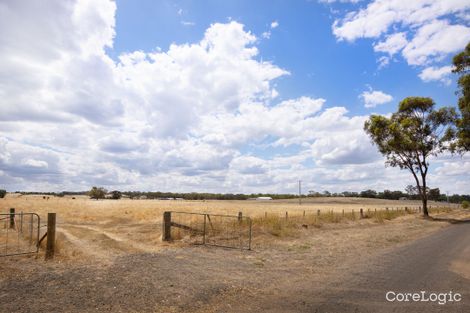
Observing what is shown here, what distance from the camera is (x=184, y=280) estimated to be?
9.70m

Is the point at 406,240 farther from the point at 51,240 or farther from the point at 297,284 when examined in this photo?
the point at 51,240

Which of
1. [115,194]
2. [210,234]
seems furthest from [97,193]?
[210,234]

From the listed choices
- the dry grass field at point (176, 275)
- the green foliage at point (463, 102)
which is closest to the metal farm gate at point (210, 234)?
the dry grass field at point (176, 275)

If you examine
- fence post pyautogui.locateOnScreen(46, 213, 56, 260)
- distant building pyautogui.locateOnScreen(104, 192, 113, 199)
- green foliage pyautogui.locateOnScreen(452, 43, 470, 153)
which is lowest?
distant building pyautogui.locateOnScreen(104, 192, 113, 199)

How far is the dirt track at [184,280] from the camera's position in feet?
25.4

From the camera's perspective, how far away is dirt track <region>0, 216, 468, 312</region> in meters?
7.73

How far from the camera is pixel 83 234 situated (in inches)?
812

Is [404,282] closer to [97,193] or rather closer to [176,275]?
[176,275]

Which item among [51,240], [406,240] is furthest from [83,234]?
[406,240]

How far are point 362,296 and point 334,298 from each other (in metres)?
0.71

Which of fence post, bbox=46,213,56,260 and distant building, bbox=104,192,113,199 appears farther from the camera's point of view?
distant building, bbox=104,192,113,199

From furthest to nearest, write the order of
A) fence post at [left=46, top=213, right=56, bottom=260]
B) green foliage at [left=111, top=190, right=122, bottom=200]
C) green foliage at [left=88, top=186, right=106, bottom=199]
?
green foliage at [left=111, top=190, right=122, bottom=200] → green foliage at [left=88, top=186, right=106, bottom=199] → fence post at [left=46, top=213, right=56, bottom=260]

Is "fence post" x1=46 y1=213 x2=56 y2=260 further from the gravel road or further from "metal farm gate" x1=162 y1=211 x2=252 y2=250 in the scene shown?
the gravel road

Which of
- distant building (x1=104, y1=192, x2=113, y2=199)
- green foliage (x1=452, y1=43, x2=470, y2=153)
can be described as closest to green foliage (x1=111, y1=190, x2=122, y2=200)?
distant building (x1=104, y1=192, x2=113, y2=199)
